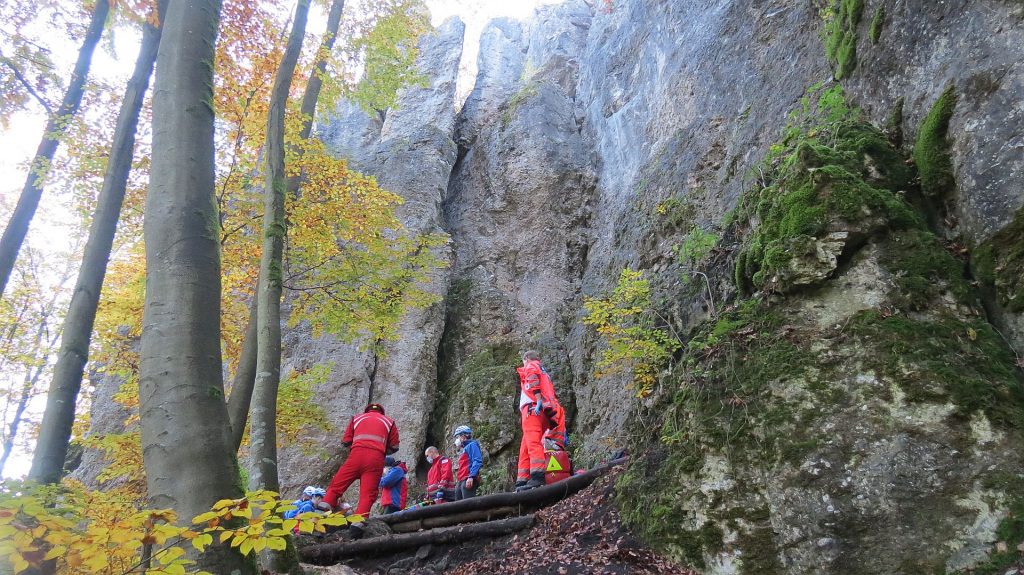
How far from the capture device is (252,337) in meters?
6.54

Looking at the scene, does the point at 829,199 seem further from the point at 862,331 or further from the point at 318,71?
the point at 318,71

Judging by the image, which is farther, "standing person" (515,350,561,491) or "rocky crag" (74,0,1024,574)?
"standing person" (515,350,561,491)

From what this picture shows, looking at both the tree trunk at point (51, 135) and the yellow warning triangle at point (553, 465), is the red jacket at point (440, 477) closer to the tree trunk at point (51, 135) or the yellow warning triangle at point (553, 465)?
the yellow warning triangle at point (553, 465)

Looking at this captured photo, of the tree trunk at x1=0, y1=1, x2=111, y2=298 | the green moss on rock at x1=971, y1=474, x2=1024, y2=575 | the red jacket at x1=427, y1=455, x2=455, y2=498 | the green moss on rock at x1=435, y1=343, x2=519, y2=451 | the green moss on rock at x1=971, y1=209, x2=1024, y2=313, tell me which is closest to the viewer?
the green moss on rock at x1=971, y1=474, x2=1024, y2=575

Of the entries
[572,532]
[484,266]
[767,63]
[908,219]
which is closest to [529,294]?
[484,266]

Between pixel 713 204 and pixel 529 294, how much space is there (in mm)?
7567

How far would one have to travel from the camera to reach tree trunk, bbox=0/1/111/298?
6336 mm

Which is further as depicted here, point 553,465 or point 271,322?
point 553,465

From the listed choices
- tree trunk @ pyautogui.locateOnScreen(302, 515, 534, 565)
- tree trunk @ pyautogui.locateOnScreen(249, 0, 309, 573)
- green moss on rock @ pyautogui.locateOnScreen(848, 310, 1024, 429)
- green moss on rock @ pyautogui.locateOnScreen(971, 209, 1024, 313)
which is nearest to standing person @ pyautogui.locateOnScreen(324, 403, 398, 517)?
tree trunk @ pyautogui.locateOnScreen(302, 515, 534, 565)

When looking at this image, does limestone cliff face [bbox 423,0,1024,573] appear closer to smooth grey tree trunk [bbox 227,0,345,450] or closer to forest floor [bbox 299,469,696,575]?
forest floor [bbox 299,469,696,575]

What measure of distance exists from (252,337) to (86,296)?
1.68 meters

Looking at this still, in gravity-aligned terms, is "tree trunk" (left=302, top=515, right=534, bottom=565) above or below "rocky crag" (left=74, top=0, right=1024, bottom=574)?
below

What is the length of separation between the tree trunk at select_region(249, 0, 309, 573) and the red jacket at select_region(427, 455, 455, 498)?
4.32 meters

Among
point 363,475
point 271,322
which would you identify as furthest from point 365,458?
point 271,322
